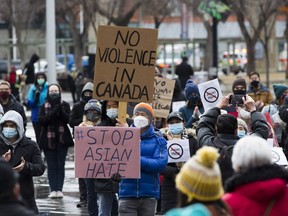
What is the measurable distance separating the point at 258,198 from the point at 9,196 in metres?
1.39

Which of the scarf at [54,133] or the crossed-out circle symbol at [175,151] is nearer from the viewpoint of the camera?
the crossed-out circle symbol at [175,151]

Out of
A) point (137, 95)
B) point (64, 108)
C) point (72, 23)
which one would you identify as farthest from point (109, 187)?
point (72, 23)

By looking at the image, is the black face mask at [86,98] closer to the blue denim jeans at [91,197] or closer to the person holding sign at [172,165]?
the blue denim jeans at [91,197]

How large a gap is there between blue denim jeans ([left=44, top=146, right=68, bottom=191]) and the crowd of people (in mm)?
14

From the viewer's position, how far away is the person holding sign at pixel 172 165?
11562mm

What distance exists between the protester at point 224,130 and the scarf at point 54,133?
A: 525cm

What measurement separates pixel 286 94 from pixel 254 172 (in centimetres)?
923

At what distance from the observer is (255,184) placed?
6.33 meters

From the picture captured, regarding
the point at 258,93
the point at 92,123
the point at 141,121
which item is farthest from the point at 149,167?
the point at 258,93

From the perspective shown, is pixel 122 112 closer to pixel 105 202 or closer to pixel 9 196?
pixel 105 202

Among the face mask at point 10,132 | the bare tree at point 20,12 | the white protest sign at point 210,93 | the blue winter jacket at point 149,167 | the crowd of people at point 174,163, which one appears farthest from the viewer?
the bare tree at point 20,12

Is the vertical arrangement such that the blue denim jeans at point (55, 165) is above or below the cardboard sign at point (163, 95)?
below

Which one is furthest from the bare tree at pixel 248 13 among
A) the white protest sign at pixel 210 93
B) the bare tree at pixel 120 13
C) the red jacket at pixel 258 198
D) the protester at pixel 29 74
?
the red jacket at pixel 258 198

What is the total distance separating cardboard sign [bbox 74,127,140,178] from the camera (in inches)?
403
